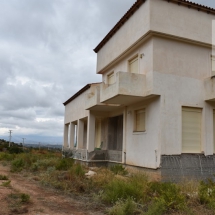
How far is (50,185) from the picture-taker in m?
9.97

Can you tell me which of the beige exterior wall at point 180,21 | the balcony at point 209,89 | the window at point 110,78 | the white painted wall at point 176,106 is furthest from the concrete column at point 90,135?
the beige exterior wall at point 180,21

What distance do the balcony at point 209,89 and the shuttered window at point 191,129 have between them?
743 millimetres

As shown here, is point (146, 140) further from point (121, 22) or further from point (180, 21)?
point (121, 22)

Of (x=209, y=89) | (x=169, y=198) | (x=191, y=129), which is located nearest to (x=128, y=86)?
(x=191, y=129)

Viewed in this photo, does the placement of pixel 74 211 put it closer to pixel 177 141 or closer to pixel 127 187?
pixel 127 187

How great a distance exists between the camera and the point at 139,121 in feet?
44.9

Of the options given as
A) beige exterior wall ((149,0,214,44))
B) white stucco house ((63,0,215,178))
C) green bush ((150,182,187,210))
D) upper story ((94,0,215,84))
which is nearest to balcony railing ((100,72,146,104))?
white stucco house ((63,0,215,178))

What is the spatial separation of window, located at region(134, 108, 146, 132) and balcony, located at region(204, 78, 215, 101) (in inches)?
125

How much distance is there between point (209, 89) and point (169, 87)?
2118mm

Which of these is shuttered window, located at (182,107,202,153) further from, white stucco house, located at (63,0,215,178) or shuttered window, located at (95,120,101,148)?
shuttered window, located at (95,120,101,148)

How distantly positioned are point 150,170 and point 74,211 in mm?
5945

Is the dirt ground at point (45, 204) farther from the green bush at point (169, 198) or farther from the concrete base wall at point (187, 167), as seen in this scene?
the concrete base wall at point (187, 167)

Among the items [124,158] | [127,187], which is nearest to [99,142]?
[124,158]

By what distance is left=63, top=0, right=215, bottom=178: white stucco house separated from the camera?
38.4 feet
